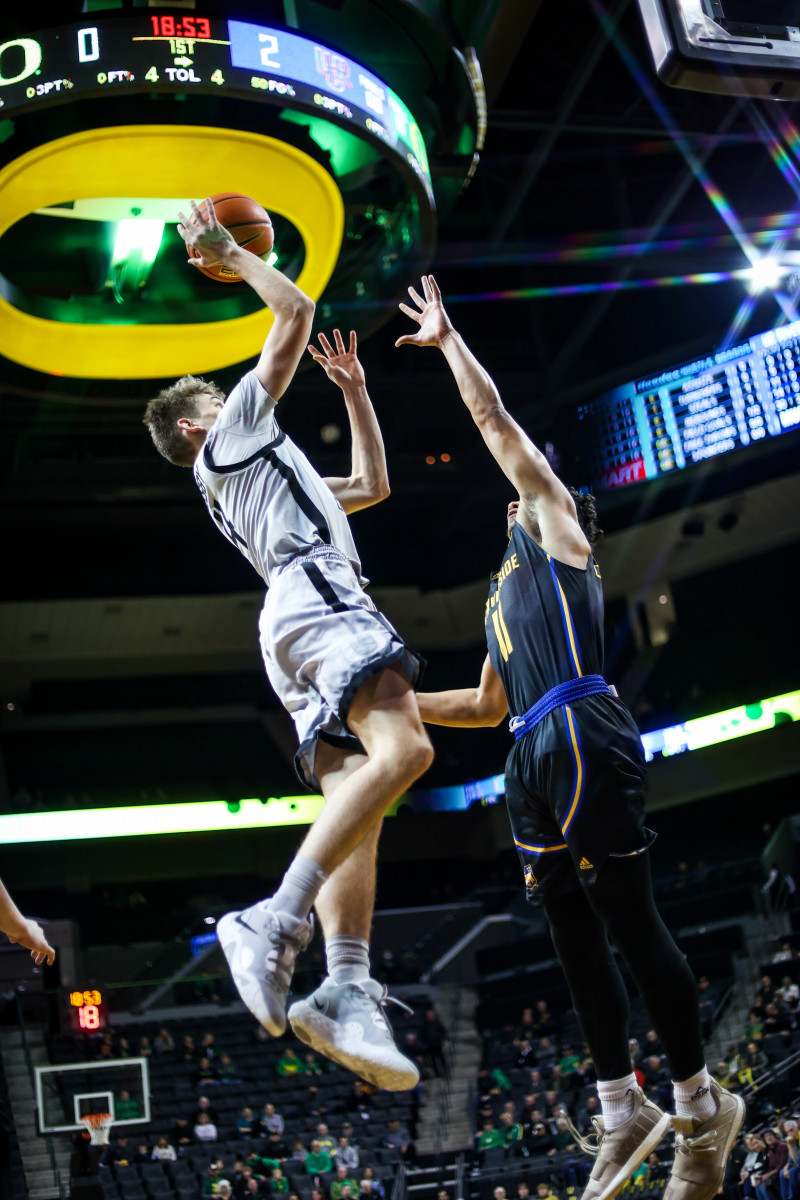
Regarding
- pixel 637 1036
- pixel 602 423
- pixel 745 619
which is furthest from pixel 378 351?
pixel 637 1036

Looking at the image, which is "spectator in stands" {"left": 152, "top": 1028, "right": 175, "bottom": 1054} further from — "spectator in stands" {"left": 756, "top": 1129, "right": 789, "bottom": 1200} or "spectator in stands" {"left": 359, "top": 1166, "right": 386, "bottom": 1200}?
"spectator in stands" {"left": 756, "top": 1129, "right": 789, "bottom": 1200}

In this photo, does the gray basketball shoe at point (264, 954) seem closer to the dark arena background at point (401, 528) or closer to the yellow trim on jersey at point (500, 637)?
the yellow trim on jersey at point (500, 637)

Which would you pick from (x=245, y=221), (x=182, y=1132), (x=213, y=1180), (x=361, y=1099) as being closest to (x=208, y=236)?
(x=245, y=221)

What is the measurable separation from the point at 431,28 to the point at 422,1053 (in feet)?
49.8

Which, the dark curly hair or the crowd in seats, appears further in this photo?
the crowd in seats

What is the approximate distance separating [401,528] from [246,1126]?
1304 cm

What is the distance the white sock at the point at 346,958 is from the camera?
3.74 metres

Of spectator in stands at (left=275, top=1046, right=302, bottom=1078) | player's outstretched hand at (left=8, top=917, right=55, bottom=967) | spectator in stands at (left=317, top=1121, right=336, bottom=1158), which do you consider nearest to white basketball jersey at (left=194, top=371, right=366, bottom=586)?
player's outstretched hand at (left=8, top=917, right=55, bottom=967)

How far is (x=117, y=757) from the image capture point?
27.1 meters

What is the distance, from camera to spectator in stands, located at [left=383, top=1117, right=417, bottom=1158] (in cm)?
1660

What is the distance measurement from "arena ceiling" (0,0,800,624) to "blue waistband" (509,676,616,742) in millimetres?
7378

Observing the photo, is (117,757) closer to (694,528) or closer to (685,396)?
(694,528)

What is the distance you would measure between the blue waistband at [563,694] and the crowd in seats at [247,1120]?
11118mm

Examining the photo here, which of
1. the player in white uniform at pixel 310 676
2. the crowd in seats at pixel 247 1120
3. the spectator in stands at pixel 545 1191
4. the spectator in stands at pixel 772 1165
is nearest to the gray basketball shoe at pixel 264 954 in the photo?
the player in white uniform at pixel 310 676
